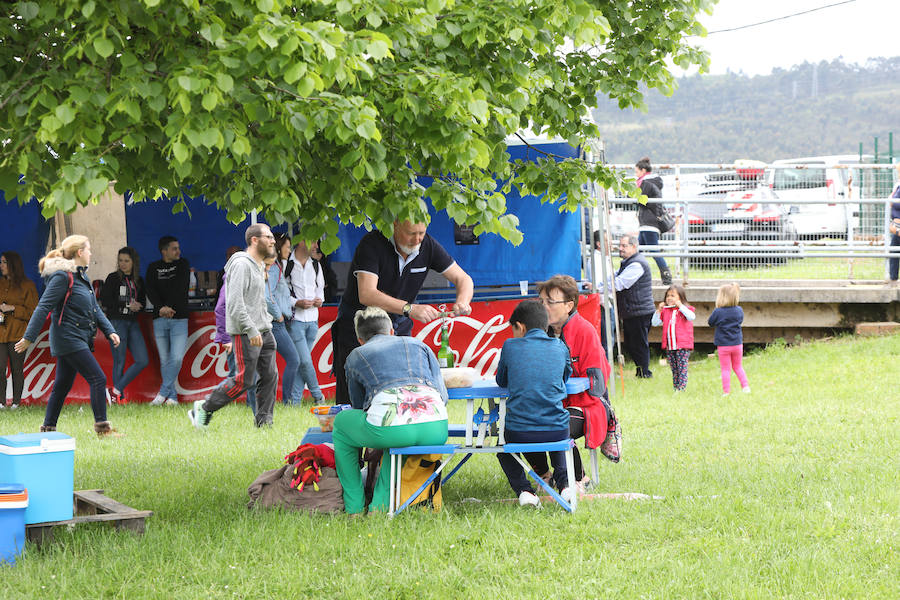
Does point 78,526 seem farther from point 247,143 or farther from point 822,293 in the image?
point 822,293

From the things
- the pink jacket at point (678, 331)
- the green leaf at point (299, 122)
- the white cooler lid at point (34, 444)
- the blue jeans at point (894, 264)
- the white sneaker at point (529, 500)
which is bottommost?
the white sneaker at point (529, 500)

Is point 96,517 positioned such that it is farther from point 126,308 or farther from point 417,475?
point 126,308

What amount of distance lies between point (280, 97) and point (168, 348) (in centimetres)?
795

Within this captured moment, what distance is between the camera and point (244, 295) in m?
9.31

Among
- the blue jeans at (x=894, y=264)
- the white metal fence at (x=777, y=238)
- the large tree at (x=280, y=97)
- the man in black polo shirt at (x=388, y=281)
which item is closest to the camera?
the large tree at (x=280, y=97)

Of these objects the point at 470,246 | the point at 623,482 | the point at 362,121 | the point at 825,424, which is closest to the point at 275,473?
the point at 623,482

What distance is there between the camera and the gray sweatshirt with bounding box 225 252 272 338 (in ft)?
30.2

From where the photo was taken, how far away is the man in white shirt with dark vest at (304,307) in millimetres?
11398

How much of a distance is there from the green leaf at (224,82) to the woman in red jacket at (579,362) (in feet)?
11.0

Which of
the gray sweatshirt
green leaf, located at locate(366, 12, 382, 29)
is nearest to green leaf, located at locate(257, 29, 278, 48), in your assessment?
green leaf, located at locate(366, 12, 382, 29)

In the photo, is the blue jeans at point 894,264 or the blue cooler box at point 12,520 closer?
the blue cooler box at point 12,520

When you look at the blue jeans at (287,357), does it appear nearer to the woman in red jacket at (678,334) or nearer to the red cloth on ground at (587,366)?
the woman in red jacket at (678,334)

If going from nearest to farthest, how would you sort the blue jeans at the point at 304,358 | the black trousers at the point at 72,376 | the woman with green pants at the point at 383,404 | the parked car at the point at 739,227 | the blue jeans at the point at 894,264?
1. the woman with green pants at the point at 383,404
2. the black trousers at the point at 72,376
3. the blue jeans at the point at 304,358
4. the blue jeans at the point at 894,264
5. the parked car at the point at 739,227

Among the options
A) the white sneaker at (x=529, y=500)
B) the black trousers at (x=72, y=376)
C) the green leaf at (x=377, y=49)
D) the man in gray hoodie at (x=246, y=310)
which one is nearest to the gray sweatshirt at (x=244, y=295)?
the man in gray hoodie at (x=246, y=310)
